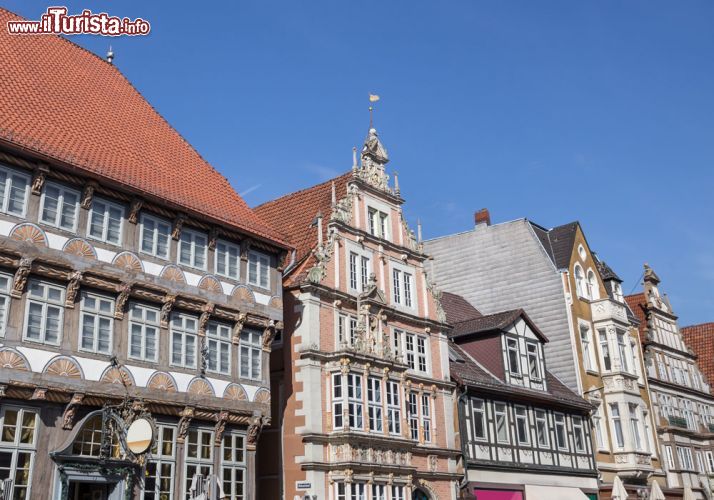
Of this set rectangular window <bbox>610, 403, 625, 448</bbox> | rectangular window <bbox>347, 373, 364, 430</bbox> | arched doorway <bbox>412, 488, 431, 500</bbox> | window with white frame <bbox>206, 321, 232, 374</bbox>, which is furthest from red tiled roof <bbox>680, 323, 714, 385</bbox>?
window with white frame <bbox>206, 321, 232, 374</bbox>

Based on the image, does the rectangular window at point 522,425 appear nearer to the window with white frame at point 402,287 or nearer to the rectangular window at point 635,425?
the window with white frame at point 402,287

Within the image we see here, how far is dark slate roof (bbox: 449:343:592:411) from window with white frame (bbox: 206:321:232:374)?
11.7 m

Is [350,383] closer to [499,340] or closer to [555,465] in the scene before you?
[499,340]

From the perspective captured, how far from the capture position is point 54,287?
20.3 metres

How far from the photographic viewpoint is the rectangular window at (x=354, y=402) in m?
27.2

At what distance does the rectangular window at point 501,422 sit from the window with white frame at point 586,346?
8506 mm

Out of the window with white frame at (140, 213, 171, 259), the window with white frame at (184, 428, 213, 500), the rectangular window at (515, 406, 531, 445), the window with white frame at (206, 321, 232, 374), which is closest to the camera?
the window with white frame at (184, 428, 213, 500)

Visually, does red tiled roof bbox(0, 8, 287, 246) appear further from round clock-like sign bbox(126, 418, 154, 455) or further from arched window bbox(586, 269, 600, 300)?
arched window bbox(586, 269, 600, 300)

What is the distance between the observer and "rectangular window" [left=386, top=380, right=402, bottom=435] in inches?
1134

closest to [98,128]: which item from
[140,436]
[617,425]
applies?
[140,436]

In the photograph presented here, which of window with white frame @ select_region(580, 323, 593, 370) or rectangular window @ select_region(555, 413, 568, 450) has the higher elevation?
window with white frame @ select_region(580, 323, 593, 370)

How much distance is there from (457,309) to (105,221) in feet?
75.7

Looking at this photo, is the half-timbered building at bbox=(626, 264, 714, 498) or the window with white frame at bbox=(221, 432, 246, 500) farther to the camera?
the half-timbered building at bbox=(626, 264, 714, 498)

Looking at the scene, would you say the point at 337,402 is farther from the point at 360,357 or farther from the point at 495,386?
the point at 495,386
